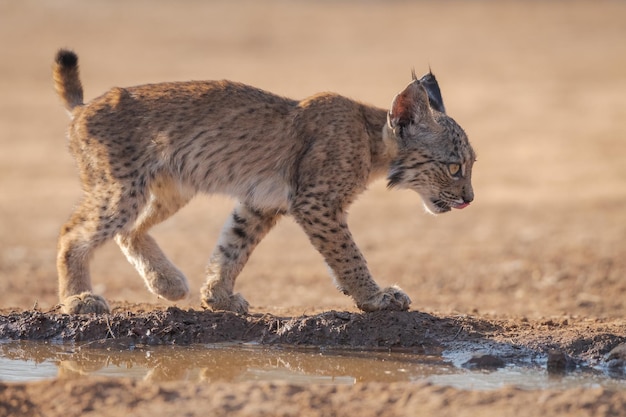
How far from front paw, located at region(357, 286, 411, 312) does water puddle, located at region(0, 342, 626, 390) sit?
0.56 metres

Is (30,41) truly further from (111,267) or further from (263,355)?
(263,355)

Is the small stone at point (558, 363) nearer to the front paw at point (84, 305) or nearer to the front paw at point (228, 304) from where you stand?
the front paw at point (228, 304)

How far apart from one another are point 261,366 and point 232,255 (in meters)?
1.58

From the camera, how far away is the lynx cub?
288 inches

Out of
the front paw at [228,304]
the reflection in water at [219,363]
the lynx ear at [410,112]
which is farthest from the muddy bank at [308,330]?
the lynx ear at [410,112]

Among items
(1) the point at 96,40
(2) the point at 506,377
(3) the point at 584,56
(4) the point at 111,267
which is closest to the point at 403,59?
(3) the point at 584,56

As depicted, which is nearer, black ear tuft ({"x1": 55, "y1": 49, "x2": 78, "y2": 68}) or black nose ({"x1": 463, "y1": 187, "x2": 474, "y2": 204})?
black nose ({"x1": 463, "y1": 187, "x2": 474, "y2": 204})

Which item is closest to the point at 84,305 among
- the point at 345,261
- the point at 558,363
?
the point at 345,261

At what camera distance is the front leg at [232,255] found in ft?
25.1

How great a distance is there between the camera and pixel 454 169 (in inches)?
300

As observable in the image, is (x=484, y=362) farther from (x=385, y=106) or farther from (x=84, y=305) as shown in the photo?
(x=385, y=106)

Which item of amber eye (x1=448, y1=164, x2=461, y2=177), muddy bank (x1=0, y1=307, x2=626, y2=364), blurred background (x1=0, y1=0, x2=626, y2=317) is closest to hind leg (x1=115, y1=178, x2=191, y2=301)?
muddy bank (x1=0, y1=307, x2=626, y2=364)

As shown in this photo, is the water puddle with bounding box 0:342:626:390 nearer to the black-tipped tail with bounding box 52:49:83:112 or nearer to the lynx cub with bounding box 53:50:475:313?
the lynx cub with bounding box 53:50:475:313

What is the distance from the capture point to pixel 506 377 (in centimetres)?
602
